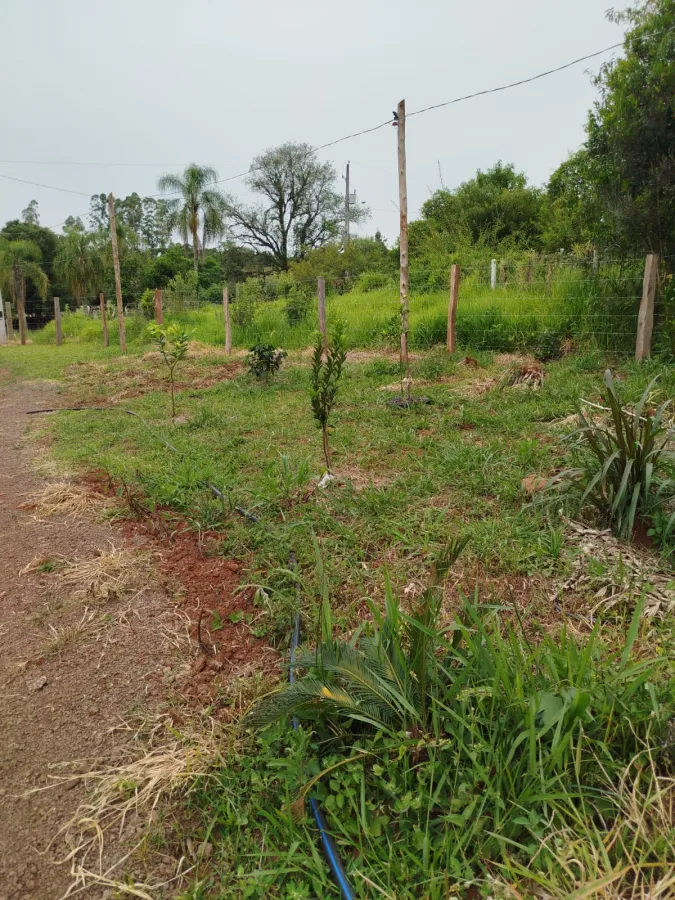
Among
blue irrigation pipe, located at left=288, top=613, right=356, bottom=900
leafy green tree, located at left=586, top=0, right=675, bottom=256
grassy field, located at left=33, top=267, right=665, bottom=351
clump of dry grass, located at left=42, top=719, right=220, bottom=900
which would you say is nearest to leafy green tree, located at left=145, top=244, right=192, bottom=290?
grassy field, located at left=33, top=267, right=665, bottom=351

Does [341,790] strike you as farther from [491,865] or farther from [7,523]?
[7,523]

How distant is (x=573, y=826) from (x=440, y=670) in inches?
19.7

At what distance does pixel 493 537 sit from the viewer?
2.63 m

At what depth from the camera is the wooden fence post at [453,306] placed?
7.93m

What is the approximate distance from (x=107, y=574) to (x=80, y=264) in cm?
2955

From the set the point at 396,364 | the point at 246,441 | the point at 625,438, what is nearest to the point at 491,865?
the point at 625,438

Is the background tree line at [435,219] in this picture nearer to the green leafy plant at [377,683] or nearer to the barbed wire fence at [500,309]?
the barbed wire fence at [500,309]

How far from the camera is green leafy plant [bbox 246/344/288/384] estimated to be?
7.71 meters

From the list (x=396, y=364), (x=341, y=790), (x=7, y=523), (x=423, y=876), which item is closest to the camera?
(x=423, y=876)

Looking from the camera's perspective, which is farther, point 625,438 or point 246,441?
point 246,441

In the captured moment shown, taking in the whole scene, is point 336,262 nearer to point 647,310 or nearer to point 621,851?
point 647,310

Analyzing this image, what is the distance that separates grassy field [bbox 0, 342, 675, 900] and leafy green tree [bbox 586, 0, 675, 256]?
249 cm

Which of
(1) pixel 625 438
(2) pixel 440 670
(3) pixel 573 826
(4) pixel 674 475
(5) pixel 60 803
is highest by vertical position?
(1) pixel 625 438

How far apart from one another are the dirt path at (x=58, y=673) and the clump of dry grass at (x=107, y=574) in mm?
11
